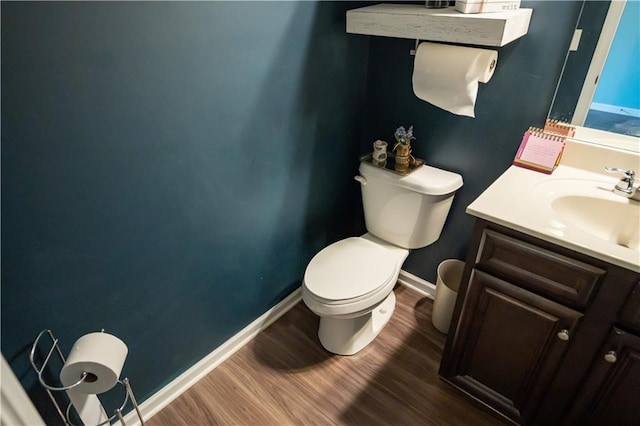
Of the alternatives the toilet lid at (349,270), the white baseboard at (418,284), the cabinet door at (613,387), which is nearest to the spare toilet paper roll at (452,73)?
the toilet lid at (349,270)

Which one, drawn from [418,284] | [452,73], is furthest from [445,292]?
[452,73]

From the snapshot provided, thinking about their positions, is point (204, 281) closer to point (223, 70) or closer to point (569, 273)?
point (223, 70)

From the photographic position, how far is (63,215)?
0.97 meters

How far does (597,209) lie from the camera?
1.24 metres

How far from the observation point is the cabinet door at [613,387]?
103 cm

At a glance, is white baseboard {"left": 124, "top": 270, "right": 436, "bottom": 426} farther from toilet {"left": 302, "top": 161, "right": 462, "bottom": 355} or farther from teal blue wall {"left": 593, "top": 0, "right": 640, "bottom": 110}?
teal blue wall {"left": 593, "top": 0, "right": 640, "bottom": 110}

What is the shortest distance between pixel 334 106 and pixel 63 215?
1116 millimetres

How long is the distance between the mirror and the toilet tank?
0.48 m

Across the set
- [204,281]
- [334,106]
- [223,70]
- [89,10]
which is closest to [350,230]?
[334,106]

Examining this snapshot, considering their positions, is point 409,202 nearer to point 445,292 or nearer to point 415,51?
point 445,292

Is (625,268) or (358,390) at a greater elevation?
(625,268)

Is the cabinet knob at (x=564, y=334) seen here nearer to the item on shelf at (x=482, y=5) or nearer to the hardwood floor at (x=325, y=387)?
the hardwood floor at (x=325, y=387)

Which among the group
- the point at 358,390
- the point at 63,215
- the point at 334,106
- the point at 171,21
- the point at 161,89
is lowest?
the point at 358,390

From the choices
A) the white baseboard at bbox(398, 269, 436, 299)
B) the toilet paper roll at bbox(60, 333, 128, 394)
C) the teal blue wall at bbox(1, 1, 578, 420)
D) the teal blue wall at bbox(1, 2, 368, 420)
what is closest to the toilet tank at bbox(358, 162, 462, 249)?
the teal blue wall at bbox(1, 1, 578, 420)
